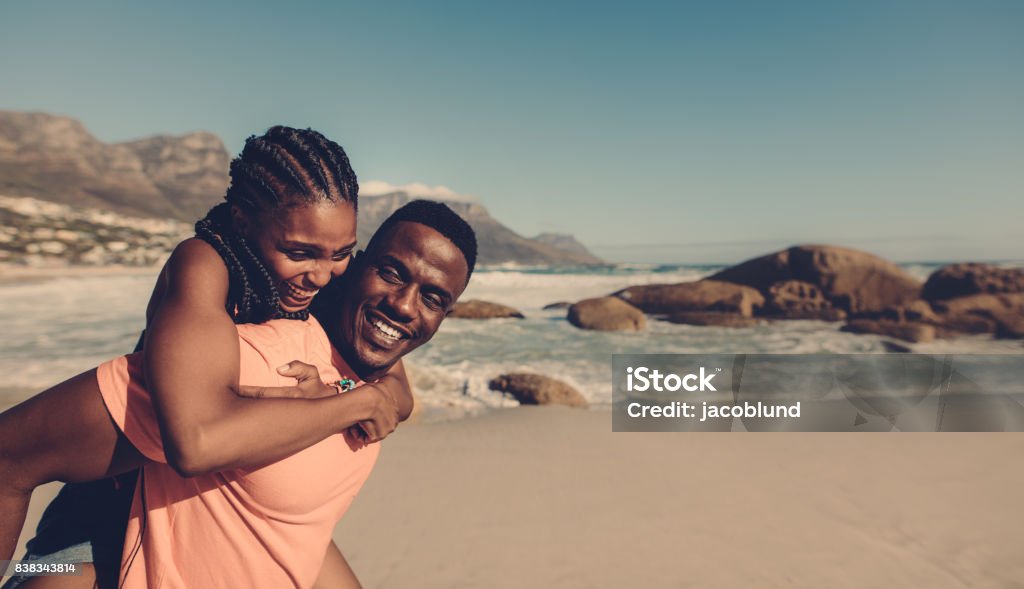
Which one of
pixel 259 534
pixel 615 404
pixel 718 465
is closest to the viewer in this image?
pixel 259 534

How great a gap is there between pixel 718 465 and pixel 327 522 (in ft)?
15.9

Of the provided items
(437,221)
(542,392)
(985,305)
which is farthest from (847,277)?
(437,221)

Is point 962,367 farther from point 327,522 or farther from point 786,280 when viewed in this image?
point 327,522

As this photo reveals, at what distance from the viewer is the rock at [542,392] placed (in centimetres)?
755

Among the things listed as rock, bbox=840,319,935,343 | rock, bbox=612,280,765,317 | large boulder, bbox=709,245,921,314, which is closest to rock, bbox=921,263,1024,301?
large boulder, bbox=709,245,921,314

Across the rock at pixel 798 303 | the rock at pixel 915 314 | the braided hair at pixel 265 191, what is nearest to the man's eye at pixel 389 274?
the braided hair at pixel 265 191

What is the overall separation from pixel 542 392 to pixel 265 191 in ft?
20.5

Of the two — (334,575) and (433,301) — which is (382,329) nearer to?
(433,301)

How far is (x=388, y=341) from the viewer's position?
73.5 inches

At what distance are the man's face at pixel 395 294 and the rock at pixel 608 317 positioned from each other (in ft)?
42.5

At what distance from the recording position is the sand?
3.96 meters

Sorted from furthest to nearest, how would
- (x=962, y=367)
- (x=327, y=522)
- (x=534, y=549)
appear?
(x=962, y=367)
(x=534, y=549)
(x=327, y=522)

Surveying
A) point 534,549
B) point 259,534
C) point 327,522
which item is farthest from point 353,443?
point 534,549

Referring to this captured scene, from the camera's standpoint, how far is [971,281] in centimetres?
1614
